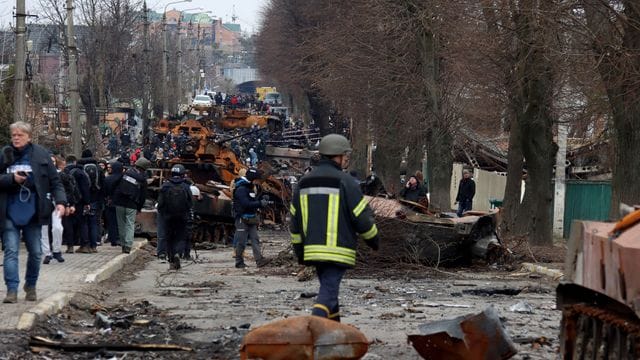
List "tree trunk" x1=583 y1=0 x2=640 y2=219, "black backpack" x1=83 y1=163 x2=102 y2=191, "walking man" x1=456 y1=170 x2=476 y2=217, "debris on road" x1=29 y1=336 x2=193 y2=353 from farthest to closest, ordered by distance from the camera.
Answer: "walking man" x1=456 y1=170 x2=476 y2=217
"black backpack" x1=83 y1=163 x2=102 y2=191
"tree trunk" x1=583 y1=0 x2=640 y2=219
"debris on road" x1=29 y1=336 x2=193 y2=353

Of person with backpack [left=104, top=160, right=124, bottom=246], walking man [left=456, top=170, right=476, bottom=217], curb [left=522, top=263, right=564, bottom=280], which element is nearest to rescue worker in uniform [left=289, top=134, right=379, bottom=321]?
curb [left=522, top=263, right=564, bottom=280]

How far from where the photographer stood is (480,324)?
9.45 metres

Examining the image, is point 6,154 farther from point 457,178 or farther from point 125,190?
point 457,178

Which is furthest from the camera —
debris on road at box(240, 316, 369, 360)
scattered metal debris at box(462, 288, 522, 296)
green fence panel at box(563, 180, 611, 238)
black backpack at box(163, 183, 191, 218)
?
green fence panel at box(563, 180, 611, 238)

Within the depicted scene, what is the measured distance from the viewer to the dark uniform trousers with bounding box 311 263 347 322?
9562mm

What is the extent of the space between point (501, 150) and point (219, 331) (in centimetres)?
4839

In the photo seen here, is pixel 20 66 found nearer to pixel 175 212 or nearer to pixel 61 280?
pixel 175 212

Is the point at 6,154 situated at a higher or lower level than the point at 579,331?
higher

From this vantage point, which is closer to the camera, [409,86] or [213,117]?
[409,86]

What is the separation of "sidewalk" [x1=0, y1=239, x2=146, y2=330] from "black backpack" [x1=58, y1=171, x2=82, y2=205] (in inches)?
37.9

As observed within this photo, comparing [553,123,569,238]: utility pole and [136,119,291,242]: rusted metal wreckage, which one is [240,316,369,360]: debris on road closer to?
[136,119,291,242]: rusted metal wreckage

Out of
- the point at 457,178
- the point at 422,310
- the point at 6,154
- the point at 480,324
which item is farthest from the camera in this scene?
the point at 457,178

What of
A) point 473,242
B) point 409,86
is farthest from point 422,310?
point 409,86

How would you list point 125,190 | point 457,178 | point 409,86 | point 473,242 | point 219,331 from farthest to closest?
point 457,178, point 409,86, point 125,190, point 473,242, point 219,331
